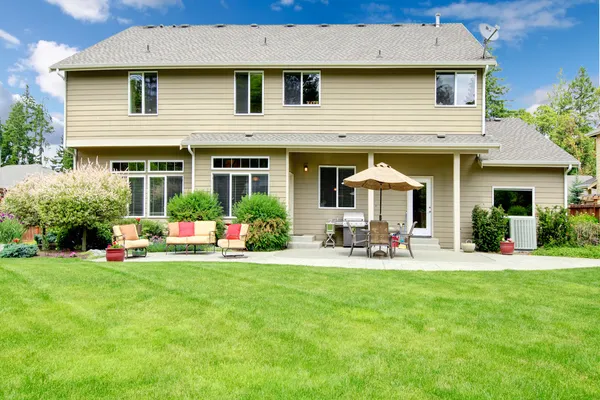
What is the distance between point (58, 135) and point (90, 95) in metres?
47.5

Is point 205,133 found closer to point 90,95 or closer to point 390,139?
point 90,95

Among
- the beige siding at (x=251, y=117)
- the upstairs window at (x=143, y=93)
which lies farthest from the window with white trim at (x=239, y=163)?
the upstairs window at (x=143, y=93)

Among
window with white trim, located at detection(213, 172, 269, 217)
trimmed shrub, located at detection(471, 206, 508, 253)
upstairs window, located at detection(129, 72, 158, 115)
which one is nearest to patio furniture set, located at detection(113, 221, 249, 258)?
window with white trim, located at detection(213, 172, 269, 217)

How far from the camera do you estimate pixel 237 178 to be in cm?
1381

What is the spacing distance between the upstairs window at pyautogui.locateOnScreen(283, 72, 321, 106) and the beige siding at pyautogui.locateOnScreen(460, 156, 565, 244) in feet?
17.6

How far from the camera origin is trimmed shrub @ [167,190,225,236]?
12727mm

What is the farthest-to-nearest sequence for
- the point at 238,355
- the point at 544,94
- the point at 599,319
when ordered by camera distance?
1. the point at 544,94
2. the point at 599,319
3. the point at 238,355

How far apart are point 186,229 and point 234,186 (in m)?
2.41

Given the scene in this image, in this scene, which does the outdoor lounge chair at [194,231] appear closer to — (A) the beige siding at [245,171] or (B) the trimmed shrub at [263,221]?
(B) the trimmed shrub at [263,221]

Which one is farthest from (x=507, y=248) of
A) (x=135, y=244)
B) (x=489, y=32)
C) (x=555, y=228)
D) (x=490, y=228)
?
(x=135, y=244)

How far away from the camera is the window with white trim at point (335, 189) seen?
48.2 ft

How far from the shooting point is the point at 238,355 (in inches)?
152

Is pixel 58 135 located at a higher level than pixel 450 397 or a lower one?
higher

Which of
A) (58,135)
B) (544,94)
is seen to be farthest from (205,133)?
(58,135)
